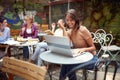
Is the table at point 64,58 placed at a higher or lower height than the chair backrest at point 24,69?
lower

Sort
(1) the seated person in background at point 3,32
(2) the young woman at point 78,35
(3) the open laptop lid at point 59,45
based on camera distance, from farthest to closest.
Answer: (1) the seated person in background at point 3,32
(2) the young woman at point 78,35
(3) the open laptop lid at point 59,45

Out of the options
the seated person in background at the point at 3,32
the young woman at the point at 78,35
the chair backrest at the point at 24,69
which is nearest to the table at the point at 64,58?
the young woman at the point at 78,35

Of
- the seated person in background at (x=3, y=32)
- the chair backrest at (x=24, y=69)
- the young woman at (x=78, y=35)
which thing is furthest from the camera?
the seated person in background at (x=3, y=32)

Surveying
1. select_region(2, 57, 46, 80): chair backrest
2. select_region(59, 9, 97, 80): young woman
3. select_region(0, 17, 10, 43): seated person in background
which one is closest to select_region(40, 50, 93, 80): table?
select_region(59, 9, 97, 80): young woman

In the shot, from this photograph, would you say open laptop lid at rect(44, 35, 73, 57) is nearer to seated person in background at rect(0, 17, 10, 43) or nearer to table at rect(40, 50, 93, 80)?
table at rect(40, 50, 93, 80)

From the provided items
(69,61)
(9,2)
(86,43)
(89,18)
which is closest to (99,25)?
(89,18)

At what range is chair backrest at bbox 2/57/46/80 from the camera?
5.82 ft

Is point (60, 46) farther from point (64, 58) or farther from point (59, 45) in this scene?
point (64, 58)

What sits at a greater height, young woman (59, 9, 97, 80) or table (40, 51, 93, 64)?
young woman (59, 9, 97, 80)

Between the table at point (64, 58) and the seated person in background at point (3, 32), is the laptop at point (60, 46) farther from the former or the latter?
the seated person in background at point (3, 32)

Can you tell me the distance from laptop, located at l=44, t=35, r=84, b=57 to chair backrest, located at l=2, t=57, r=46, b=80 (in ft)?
2.19

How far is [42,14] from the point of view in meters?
8.64

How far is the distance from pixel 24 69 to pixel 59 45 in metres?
0.77

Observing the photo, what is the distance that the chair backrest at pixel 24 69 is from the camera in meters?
1.77
